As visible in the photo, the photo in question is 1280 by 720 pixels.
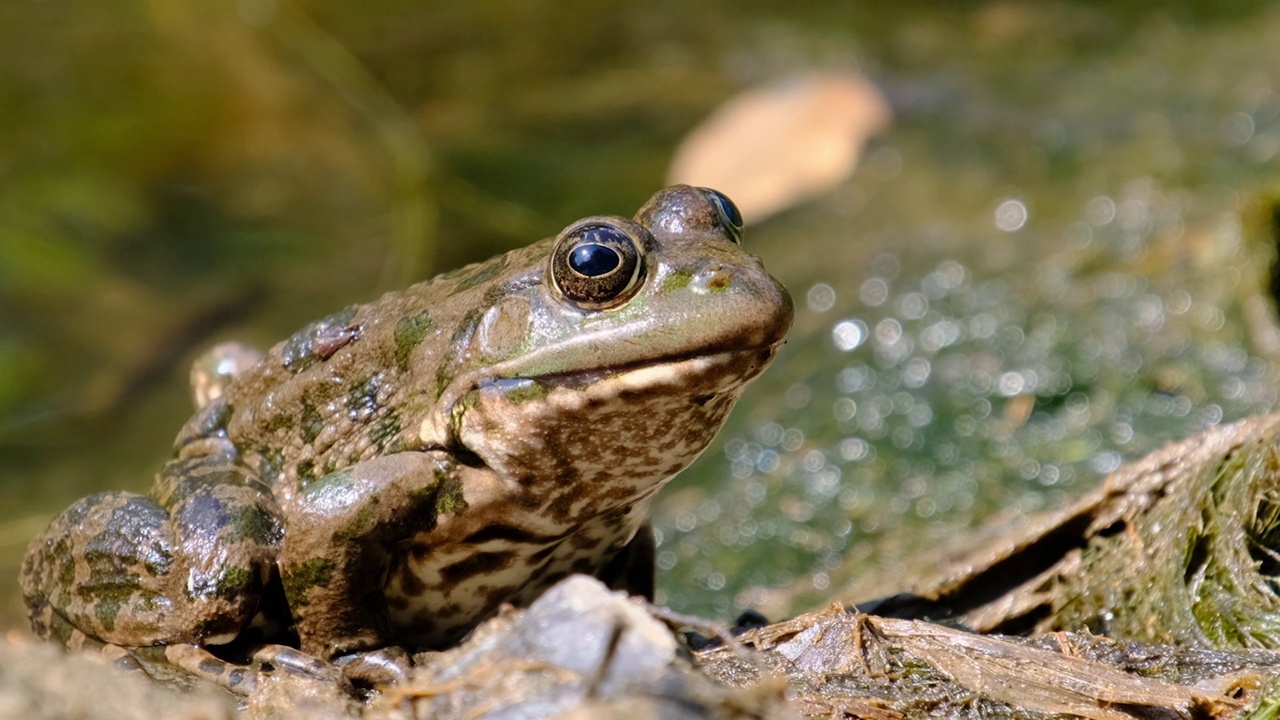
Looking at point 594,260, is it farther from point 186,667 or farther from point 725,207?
point 186,667

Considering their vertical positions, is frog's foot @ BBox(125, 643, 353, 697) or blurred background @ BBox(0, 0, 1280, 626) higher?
blurred background @ BBox(0, 0, 1280, 626)

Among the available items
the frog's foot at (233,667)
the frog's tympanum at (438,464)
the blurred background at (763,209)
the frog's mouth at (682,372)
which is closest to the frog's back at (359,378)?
the frog's tympanum at (438,464)

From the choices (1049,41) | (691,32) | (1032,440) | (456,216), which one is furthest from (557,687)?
(691,32)

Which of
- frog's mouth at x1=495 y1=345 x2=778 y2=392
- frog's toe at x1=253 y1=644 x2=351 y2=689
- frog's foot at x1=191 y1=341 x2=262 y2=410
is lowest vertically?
frog's toe at x1=253 y1=644 x2=351 y2=689

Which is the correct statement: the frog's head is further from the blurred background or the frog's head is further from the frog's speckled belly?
the blurred background

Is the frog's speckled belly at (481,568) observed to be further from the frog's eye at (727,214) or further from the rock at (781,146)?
the rock at (781,146)

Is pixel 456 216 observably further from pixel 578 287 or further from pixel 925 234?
pixel 578 287

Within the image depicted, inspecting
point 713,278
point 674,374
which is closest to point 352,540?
point 674,374

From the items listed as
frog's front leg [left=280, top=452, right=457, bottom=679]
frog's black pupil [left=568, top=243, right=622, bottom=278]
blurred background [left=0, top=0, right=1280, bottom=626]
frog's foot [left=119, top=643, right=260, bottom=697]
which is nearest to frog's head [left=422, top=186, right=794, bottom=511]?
frog's black pupil [left=568, top=243, right=622, bottom=278]
